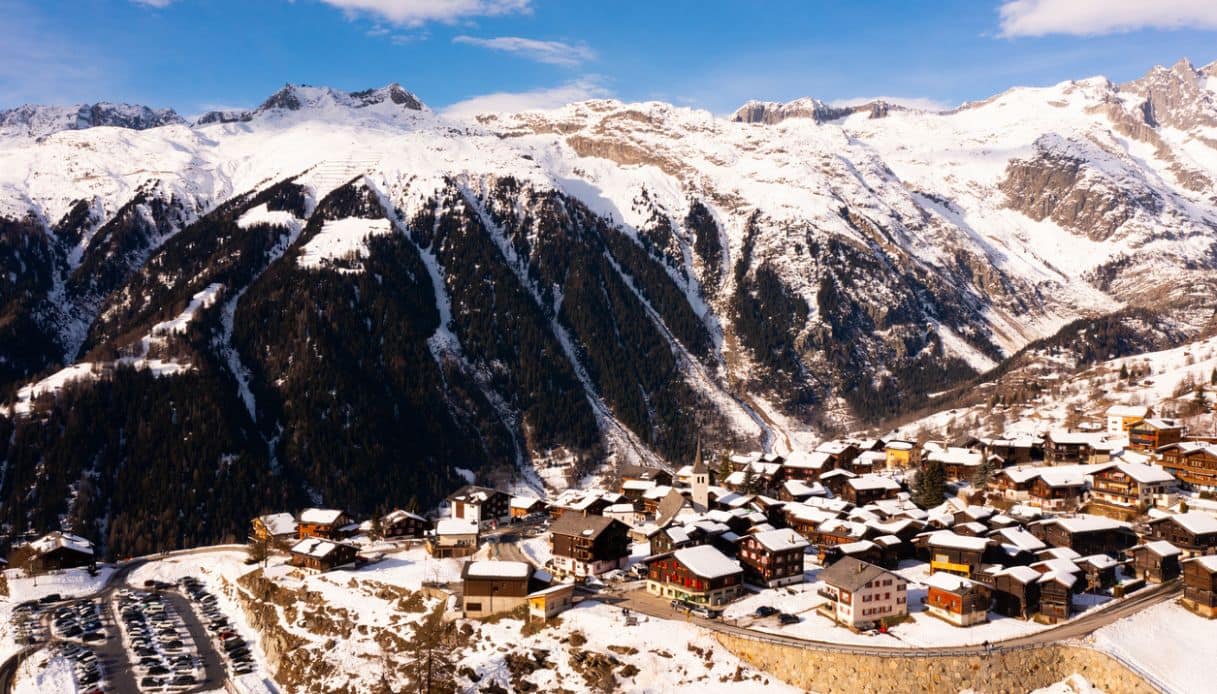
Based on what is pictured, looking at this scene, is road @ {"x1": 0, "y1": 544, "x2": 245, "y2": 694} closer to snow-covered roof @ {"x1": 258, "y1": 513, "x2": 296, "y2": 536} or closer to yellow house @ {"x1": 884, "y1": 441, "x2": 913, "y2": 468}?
snow-covered roof @ {"x1": 258, "y1": 513, "x2": 296, "y2": 536}

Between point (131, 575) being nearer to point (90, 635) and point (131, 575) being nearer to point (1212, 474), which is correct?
point (90, 635)

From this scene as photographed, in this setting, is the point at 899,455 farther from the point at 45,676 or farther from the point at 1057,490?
the point at 45,676

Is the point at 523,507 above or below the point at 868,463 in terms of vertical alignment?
below

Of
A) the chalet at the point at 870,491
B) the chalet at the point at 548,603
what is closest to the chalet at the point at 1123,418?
the chalet at the point at 870,491

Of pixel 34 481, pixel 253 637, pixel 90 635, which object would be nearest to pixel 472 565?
pixel 253 637

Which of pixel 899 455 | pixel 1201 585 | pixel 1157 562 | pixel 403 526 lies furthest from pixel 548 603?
pixel 899 455
